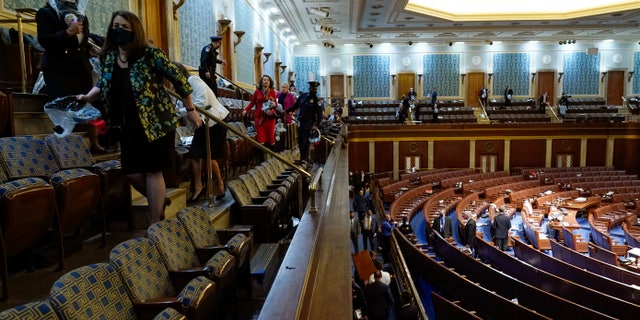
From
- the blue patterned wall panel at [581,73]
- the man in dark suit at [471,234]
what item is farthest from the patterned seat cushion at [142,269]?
the blue patterned wall panel at [581,73]

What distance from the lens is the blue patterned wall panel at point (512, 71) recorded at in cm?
1911

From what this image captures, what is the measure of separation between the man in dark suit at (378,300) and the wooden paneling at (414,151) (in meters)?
10.6

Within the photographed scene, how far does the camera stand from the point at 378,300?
4.57 meters

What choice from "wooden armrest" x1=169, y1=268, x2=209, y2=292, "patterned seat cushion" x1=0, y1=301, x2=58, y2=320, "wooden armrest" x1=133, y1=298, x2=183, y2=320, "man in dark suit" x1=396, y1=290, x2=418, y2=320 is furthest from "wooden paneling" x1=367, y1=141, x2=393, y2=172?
"patterned seat cushion" x1=0, y1=301, x2=58, y2=320

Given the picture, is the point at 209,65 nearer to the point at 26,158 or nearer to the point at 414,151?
the point at 26,158

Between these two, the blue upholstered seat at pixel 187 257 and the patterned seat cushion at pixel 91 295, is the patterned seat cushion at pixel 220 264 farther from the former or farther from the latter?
the patterned seat cushion at pixel 91 295

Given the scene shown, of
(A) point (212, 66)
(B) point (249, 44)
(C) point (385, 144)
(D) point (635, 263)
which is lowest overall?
(D) point (635, 263)

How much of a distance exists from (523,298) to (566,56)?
1693cm

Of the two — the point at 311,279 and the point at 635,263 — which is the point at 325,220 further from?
the point at 635,263

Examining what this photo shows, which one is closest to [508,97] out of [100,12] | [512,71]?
[512,71]

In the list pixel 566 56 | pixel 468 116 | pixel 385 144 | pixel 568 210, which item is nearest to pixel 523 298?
pixel 568 210

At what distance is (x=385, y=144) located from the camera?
14898 millimetres

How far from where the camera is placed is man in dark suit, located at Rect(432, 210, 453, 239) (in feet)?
26.9

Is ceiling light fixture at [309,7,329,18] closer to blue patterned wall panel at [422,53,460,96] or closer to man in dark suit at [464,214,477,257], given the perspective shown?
man in dark suit at [464,214,477,257]
